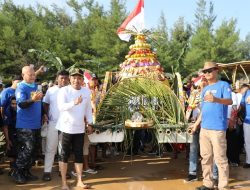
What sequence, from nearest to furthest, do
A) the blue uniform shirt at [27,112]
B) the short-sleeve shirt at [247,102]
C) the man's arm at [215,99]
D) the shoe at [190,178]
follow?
1. the man's arm at [215,99]
2. the blue uniform shirt at [27,112]
3. the shoe at [190,178]
4. the short-sleeve shirt at [247,102]

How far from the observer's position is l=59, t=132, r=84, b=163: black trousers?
16.3 feet

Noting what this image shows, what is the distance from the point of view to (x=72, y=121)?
4.94 meters

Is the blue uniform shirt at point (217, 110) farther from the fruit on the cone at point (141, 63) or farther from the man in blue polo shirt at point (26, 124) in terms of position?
the man in blue polo shirt at point (26, 124)

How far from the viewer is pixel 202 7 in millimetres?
33781

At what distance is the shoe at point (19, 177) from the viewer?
5.33m

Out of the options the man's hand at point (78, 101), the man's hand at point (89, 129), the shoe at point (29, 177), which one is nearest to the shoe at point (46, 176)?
the shoe at point (29, 177)

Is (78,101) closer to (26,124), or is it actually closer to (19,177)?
(26,124)

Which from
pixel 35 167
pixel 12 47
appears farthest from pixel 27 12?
pixel 35 167

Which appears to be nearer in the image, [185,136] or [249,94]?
[185,136]

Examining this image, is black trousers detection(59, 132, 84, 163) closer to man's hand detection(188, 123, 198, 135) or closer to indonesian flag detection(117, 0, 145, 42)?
man's hand detection(188, 123, 198, 135)

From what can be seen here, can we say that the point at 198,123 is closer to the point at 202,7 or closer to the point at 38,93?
the point at 38,93

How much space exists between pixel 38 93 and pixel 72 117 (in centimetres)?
59

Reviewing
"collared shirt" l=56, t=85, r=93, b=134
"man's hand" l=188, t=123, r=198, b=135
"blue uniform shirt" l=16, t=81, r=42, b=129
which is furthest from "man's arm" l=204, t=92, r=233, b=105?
"blue uniform shirt" l=16, t=81, r=42, b=129

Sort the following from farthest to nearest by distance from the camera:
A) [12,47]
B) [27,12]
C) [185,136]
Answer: [27,12], [12,47], [185,136]
